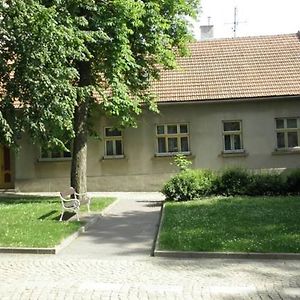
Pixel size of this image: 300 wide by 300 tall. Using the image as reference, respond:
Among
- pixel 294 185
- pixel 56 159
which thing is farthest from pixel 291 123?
pixel 56 159

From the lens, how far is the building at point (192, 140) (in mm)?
22906

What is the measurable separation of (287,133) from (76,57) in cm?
1260

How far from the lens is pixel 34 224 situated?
489 inches

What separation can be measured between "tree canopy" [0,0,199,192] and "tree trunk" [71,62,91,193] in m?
0.04

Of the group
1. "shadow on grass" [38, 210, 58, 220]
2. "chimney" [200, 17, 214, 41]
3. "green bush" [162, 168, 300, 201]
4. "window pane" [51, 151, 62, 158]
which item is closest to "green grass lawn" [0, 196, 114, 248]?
"shadow on grass" [38, 210, 58, 220]

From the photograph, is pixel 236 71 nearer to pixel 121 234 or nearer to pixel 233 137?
pixel 233 137

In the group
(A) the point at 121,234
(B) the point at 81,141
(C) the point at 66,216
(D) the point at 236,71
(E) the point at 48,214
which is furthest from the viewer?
(D) the point at 236,71

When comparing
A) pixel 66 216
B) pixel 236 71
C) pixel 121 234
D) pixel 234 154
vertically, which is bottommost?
pixel 121 234

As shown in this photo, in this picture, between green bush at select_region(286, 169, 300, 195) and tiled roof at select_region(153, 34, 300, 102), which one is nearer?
green bush at select_region(286, 169, 300, 195)

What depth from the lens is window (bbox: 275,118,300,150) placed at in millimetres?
23031

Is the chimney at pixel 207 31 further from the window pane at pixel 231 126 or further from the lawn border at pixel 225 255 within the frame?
the lawn border at pixel 225 255

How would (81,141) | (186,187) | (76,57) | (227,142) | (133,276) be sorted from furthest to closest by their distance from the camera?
(227,142) → (81,141) → (186,187) → (76,57) → (133,276)

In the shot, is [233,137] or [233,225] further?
[233,137]

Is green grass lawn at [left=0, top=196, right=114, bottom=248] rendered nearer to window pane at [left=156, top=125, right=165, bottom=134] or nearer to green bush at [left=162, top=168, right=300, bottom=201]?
green bush at [left=162, top=168, right=300, bottom=201]
